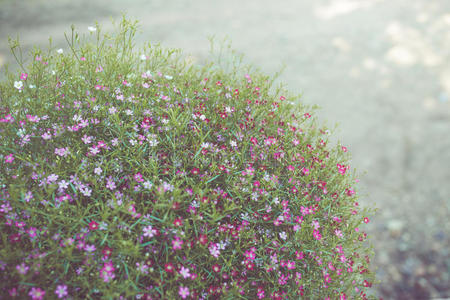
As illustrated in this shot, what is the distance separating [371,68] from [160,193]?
548 cm

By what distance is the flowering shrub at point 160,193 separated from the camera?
118 cm

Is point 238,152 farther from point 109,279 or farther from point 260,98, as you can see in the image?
point 109,279

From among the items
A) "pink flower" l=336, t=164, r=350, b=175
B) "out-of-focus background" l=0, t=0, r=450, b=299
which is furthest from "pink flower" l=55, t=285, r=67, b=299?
"out-of-focus background" l=0, t=0, r=450, b=299


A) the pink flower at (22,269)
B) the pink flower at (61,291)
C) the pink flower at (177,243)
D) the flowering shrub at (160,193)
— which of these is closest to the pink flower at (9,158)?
the flowering shrub at (160,193)

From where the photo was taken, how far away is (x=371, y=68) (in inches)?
227

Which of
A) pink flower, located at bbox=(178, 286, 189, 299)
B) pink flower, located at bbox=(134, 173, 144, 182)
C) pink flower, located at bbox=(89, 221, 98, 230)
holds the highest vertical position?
pink flower, located at bbox=(134, 173, 144, 182)

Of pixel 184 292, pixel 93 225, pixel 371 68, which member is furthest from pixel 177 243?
pixel 371 68

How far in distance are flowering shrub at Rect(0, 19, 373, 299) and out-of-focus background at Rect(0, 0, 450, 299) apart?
2.50 m

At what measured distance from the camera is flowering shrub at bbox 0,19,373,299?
1.18m

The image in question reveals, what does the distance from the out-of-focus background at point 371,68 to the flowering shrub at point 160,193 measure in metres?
2.50

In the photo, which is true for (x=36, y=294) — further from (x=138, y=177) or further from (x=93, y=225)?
(x=138, y=177)

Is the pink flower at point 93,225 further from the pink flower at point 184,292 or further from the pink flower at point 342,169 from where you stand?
the pink flower at point 342,169

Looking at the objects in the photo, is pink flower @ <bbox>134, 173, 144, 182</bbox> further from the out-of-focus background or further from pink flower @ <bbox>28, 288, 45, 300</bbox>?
the out-of-focus background

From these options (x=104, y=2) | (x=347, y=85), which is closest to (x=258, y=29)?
(x=347, y=85)
